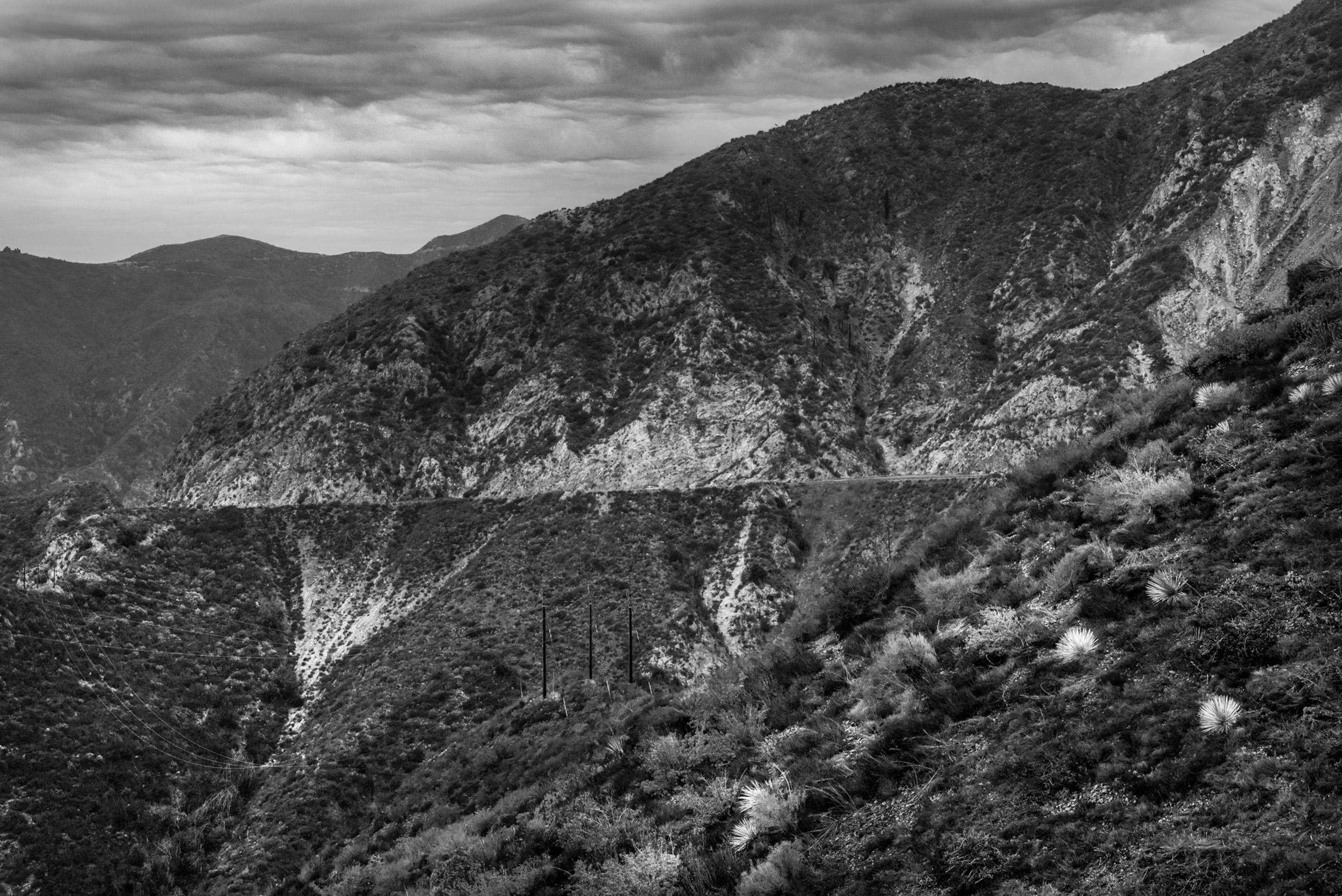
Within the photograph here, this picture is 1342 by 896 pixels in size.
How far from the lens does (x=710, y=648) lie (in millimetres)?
61219

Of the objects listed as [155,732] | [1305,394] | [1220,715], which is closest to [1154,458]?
[1305,394]

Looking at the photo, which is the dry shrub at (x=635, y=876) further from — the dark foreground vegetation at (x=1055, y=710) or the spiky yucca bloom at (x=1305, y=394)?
the spiky yucca bloom at (x=1305, y=394)

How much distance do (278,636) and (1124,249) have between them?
89262 millimetres

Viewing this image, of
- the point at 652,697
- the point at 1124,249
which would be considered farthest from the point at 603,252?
the point at 652,697

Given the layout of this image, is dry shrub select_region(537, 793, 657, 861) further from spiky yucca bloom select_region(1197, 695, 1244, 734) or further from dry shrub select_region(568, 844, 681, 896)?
spiky yucca bloom select_region(1197, 695, 1244, 734)

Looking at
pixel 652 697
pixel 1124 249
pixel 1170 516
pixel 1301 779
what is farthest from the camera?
pixel 1124 249

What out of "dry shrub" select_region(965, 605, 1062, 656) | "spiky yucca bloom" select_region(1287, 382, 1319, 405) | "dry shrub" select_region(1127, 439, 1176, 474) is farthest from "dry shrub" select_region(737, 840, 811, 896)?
"spiky yucca bloom" select_region(1287, 382, 1319, 405)

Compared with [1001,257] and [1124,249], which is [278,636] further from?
[1124,249]

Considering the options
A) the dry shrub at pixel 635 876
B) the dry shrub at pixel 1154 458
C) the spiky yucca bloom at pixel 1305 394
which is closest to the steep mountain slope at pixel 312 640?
the dry shrub at pixel 635 876

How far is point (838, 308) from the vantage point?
10225cm

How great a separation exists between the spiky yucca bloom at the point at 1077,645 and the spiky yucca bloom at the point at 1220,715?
1.93 metres

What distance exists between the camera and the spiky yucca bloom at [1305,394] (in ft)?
38.3

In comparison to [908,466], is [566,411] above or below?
above

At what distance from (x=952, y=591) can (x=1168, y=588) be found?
3725 millimetres
